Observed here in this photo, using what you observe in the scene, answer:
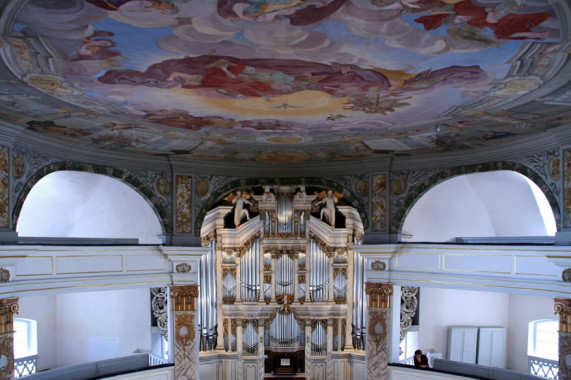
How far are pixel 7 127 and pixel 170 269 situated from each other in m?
4.97

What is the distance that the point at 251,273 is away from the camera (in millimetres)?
14922

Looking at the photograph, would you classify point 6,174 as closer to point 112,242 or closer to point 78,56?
point 112,242

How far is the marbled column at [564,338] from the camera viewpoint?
28.7ft

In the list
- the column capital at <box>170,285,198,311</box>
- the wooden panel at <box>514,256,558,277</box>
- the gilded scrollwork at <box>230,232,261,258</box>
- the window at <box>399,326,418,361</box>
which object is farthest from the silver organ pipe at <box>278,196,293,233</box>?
the wooden panel at <box>514,256,558,277</box>

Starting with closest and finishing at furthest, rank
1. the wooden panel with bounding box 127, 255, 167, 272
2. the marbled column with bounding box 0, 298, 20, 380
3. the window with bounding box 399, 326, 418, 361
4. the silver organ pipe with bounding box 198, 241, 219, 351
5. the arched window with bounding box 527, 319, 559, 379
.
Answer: the marbled column with bounding box 0, 298, 20, 380 < the wooden panel with bounding box 127, 255, 167, 272 < the arched window with bounding box 527, 319, 559, 379 < the window with bounding box 399, 326, 418, 361 < the silver organ pipe with bounding box 198, 241, 219, 351

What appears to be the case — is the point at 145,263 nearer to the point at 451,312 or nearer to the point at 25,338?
the point at 25,338

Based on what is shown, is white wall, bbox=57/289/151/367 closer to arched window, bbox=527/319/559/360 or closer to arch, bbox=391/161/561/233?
arch, bbox=391/161/561/233

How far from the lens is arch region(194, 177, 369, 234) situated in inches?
488

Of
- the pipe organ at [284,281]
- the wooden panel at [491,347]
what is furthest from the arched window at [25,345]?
the wooden panel at [491,347]

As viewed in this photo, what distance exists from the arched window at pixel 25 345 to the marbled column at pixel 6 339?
5.28 m

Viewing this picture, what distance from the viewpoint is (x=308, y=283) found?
14891 millimetres

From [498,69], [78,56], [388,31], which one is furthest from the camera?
[498,69]

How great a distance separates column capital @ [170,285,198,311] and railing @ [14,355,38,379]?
4.62 meters

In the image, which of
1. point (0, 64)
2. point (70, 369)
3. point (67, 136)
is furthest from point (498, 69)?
point (70, 369)
